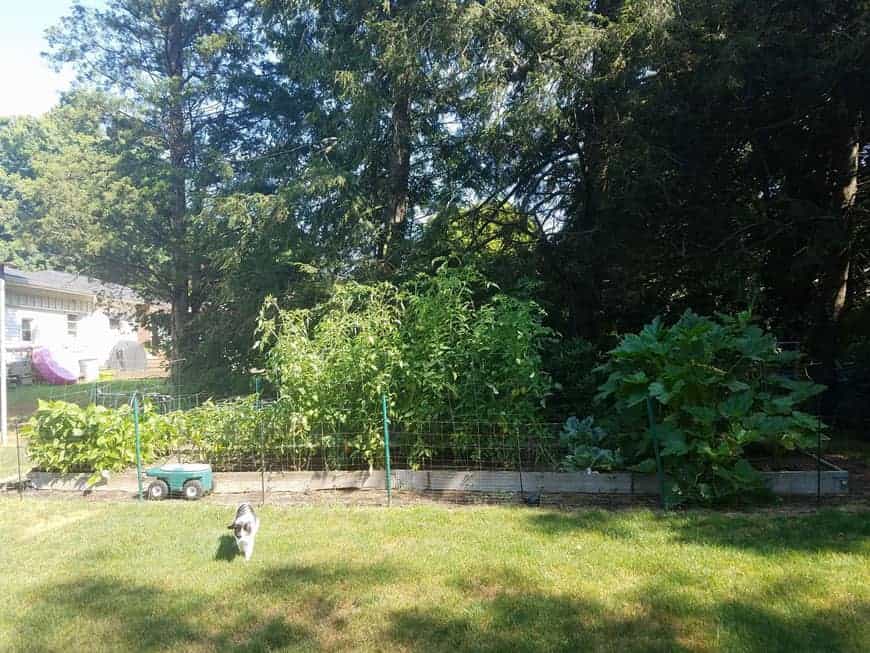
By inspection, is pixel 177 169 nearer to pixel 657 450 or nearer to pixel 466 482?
pixel 466 482

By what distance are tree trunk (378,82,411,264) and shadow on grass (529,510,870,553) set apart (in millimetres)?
5420

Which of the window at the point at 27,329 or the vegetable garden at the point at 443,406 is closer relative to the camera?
the vegetable garden at the point at 443,406

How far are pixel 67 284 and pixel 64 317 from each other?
1875 millimetres

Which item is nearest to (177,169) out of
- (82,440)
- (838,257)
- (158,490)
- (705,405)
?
(82,440)

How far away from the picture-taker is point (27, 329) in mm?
22062

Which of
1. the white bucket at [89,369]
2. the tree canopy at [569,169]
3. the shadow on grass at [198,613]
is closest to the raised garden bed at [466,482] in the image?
the shadow on grass at [198,613]

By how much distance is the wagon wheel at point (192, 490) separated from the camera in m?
5.52

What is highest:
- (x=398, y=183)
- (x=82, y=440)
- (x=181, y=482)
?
(x=398, y=183)

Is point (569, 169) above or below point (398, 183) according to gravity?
below

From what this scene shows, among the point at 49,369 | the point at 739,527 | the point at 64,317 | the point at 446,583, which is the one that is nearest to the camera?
the point at 446,583

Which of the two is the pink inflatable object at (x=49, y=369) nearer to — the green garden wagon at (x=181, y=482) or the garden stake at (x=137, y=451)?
the garden stake at (x=137, y=451)

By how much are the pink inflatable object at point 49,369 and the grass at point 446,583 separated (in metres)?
19.6

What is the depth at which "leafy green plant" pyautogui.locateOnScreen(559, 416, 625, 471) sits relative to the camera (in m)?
5.48

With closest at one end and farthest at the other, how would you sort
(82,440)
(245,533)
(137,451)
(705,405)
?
(245,533), (705,405), (137,451), (82,440)
